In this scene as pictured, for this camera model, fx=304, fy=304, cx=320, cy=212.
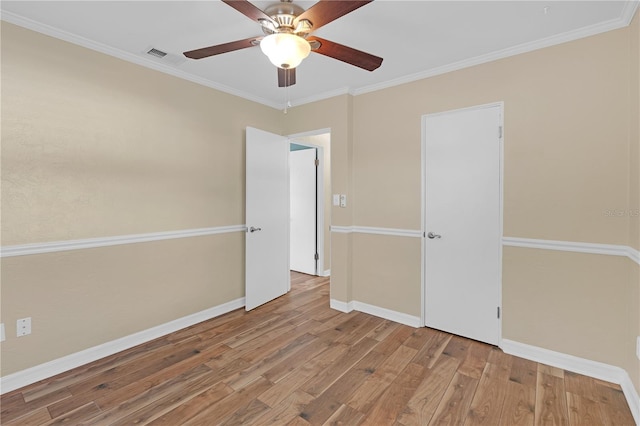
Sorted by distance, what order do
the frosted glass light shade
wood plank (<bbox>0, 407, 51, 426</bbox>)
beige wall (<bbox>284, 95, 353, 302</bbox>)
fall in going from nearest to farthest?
the frosted glass light shade → wood plank (<bbox>0, 407, 51, 426</bbox>) → beige wall (<bbox>284, 95, 353, 302</bbox>)

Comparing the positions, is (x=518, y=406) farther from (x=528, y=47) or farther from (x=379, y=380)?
(x=528, y=47)

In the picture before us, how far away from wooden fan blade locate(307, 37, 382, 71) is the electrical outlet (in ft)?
8.79

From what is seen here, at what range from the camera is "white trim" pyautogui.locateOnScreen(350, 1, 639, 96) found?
204 centimetres

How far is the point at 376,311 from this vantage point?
3.35 metres

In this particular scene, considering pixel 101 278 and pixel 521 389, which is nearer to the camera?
pixel 521 389

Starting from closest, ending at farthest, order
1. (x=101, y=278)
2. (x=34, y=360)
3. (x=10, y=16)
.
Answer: (x=10, y=16) < (x=34, y=360) < (x=101, y=278)

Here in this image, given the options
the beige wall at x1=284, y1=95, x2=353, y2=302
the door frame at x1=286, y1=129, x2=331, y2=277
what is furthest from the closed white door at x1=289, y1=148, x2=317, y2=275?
the beige wall at x1=284, y1=95, x2=353, y2=302

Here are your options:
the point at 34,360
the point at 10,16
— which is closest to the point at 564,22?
the point at 10,16

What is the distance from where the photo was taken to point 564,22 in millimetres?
2111

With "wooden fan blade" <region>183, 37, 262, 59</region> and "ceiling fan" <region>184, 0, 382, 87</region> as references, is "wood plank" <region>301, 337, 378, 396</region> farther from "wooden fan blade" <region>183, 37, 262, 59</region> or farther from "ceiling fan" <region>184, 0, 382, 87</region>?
"wooden fan blade" <region>183, 37, 262, 59</region>

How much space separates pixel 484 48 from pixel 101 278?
3639 mm

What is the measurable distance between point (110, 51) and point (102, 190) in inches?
44.6

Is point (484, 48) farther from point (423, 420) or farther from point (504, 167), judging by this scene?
point (423, 420)

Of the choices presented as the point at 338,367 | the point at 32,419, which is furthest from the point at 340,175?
the point at 32,419
